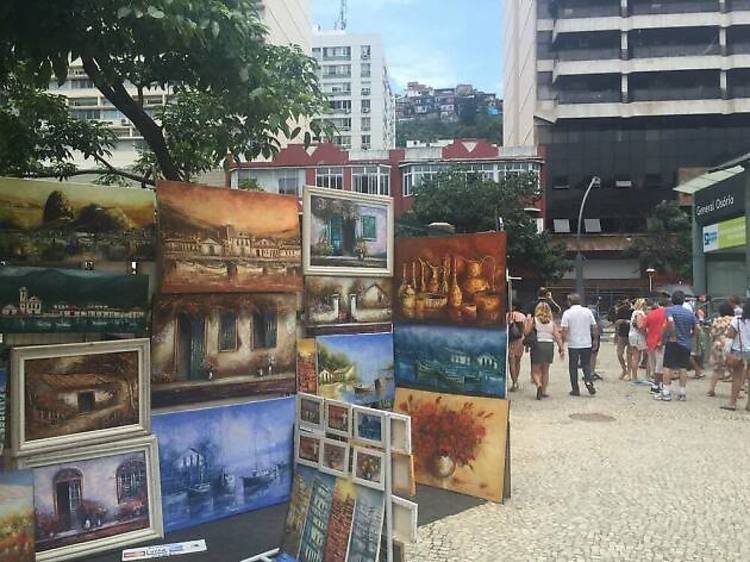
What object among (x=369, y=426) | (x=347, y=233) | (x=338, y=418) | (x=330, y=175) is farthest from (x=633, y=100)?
(x=369, y=426)

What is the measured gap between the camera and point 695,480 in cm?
597

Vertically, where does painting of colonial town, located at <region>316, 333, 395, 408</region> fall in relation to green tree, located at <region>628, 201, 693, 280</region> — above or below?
below

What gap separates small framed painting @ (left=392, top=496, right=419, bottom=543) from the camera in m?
3.34

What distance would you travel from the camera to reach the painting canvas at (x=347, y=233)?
5184 millimetres

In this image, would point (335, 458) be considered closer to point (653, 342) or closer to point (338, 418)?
point (338, 418)

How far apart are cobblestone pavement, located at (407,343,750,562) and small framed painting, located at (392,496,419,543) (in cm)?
92

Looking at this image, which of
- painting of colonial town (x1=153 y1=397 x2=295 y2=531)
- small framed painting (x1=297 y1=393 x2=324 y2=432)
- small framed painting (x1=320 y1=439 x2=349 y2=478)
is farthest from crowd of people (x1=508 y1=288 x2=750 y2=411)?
small framed painting (x1=320 y1=439 x2=349 y2=478)

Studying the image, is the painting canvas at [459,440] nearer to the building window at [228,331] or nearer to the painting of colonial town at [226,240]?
the painting of colonial town at [226,240]

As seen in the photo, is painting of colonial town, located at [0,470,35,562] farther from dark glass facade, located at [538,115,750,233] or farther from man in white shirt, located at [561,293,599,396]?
dark glass facade, located at [538,115,750,233]

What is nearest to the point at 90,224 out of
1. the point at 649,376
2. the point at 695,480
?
the point at 695,480

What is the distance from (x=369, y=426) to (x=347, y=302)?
205cm

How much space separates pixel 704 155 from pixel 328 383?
52288mm

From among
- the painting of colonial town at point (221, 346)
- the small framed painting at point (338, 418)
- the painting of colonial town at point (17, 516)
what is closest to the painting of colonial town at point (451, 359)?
the painting of colonial town at point (221, 346)

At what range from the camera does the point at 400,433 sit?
351cm
